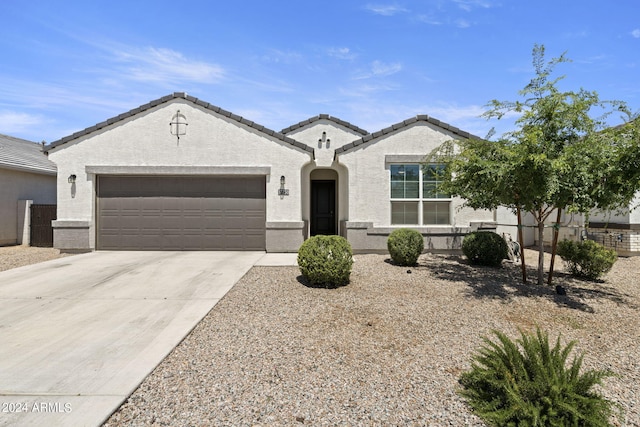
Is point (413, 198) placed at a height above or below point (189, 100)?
below

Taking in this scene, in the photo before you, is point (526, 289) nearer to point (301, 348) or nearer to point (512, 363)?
point (512, 363)

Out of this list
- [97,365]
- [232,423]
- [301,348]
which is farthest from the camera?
[301,348]

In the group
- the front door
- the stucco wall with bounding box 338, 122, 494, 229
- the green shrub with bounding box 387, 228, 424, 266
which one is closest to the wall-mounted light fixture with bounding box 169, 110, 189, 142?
the stucco wall with bounding box 338, 122, 494, 229

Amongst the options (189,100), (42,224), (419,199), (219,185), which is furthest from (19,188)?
(419,199)

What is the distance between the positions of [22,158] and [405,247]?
17195mm

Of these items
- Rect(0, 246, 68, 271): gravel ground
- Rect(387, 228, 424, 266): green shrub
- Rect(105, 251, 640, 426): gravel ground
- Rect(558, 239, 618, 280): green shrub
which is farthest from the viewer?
Rect(0, 246, 68, 271): gravel ground

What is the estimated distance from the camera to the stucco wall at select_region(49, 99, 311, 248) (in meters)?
11.0

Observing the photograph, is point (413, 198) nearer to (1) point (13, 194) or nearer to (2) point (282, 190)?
(2) point (282, 190)

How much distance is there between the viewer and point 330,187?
46.8 feet

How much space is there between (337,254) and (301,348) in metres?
2.92

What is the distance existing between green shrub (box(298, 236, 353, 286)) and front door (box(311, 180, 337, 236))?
7275 millimetres

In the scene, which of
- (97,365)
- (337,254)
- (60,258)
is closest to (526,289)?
(337,254)

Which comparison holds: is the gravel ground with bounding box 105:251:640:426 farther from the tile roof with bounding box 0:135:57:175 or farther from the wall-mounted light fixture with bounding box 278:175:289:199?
the tile roof with bounding box 0:135:57:175

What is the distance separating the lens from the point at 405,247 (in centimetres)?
897
